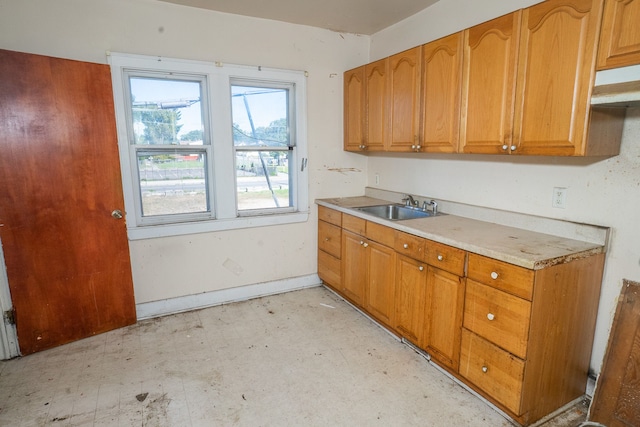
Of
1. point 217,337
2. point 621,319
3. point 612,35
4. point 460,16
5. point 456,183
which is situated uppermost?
point 460,16

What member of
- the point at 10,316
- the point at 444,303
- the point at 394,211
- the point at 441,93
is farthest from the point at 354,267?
the point at 10,316

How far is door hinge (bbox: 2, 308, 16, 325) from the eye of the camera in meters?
2.43

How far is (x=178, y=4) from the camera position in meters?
2.81

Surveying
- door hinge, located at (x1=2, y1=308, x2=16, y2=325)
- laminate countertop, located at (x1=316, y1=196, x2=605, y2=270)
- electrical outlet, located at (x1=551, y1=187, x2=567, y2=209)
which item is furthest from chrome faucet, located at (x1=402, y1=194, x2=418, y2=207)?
door hinge, located at (x1=2, y1=308, x2=16, y2=325)

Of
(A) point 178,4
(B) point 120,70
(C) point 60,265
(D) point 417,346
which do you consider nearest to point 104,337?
(C) point 60,265

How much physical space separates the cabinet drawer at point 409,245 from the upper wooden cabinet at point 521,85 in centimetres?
66

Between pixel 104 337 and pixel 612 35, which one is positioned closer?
pixel 612 35

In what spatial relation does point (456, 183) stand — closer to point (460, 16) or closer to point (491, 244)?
point (491, 244)

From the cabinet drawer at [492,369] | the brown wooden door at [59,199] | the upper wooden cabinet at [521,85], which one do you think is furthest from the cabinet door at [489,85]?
the brown wooden door at [59,199]

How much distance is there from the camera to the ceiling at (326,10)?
110 inches

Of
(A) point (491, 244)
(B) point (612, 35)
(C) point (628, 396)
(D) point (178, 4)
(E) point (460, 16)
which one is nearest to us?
(B) point (612, 35)

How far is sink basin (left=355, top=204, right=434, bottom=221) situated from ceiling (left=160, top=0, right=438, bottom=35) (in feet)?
5.51

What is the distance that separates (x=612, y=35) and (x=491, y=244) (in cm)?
109

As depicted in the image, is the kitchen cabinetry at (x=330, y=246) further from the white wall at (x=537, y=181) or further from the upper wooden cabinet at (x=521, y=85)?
the upper wooden cabinet at (x=521, y=85)
